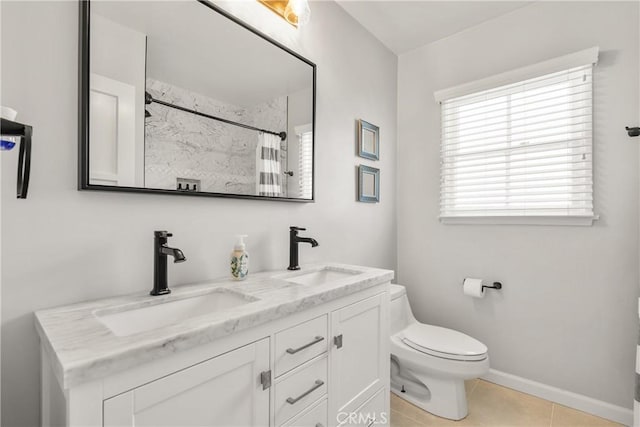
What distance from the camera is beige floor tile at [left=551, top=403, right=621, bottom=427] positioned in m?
1.79

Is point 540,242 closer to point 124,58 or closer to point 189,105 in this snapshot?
point 189,105

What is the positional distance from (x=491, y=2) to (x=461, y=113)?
693mm

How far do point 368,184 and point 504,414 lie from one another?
163 cm

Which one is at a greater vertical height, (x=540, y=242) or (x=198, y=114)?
(x=198, y=114)

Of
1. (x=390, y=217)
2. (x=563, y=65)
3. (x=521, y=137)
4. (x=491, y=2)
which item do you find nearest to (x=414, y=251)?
(x=390, y=217)

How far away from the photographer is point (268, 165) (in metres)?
1.60

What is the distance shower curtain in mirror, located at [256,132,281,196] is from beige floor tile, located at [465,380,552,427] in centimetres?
171

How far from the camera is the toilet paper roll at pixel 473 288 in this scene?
84.7 inches

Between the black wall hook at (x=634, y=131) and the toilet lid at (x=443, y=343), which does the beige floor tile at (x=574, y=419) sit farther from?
the black wall hook at (x=634, y=131)

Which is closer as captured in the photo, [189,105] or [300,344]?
[300,344]

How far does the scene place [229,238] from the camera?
145 cm

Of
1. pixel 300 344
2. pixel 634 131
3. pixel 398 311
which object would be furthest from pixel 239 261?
pixel 634 131

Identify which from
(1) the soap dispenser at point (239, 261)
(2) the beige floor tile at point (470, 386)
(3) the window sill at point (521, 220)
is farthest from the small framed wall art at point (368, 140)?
(2) the beige floor tile at point (470, 386)

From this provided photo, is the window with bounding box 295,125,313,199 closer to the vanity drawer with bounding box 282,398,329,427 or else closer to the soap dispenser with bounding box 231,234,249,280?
the soap dispenser with bounding box 231,234,249,280
